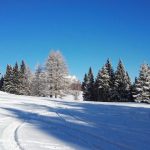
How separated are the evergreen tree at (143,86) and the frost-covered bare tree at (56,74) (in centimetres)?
1437

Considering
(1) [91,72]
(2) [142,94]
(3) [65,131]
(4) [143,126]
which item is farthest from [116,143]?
(1) [91,72]

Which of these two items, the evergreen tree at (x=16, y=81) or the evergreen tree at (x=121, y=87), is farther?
the evergreen tree at (x=16, y=81)

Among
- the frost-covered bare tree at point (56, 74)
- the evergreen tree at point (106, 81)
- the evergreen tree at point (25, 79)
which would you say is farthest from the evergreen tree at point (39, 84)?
the evergreen tree at point (106, 81)

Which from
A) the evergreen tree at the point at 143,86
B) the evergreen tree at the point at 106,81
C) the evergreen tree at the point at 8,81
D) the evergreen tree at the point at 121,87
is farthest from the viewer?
the evergreen tree at the point at 8,81

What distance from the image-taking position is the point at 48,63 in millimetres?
65938

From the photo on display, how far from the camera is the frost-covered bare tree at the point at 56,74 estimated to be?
213ft

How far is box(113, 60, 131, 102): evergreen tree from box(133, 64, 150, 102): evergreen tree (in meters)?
2.21

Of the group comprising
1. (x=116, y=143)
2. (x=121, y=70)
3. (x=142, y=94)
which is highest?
(x=121, y=70)

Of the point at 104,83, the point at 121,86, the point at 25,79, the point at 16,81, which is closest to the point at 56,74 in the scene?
the point at 104,83

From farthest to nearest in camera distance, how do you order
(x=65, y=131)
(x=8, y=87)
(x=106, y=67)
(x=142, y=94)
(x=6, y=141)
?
1. (x=8, y=87)
2. (x=106, y=67)
3. (x=142, y=94)
4. (x=65, y=131)
5. (x=6, y=141)

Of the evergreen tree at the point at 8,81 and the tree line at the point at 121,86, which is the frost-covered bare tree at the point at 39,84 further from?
the tree line at the point at 121,86

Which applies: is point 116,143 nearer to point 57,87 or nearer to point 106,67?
point 57,87

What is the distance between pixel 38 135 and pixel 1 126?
2123mm

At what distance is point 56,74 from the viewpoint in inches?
2566
